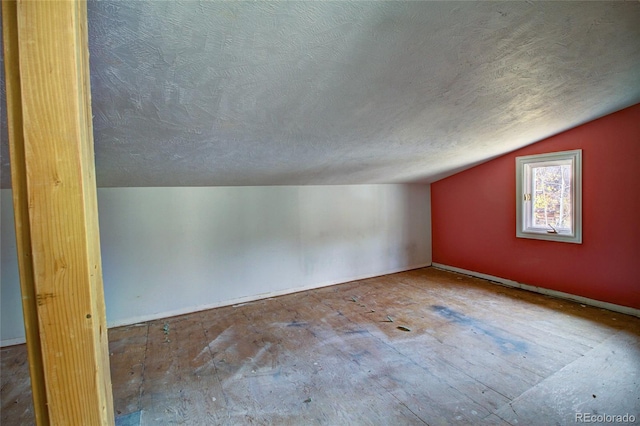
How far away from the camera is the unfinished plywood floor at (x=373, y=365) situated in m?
1.91

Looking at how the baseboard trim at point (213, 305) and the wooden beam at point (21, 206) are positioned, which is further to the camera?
the baseboard trim at point (213, 305)

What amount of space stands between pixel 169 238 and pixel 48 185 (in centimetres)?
308

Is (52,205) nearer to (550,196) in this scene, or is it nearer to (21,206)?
(21,206)

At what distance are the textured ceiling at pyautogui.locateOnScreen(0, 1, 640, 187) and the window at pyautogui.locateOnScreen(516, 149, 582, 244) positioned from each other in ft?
2.66

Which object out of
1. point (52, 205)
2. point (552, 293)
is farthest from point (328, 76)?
point (552, 293)

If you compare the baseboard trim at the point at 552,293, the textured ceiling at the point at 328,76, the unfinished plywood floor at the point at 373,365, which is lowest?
the unfinished plywood floor at the point at 373,365

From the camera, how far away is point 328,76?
1701 millimetres

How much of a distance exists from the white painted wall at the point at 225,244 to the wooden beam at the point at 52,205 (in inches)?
118

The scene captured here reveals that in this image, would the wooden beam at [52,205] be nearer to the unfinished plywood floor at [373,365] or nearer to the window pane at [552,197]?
the unfinished plywood floor at [373,365]

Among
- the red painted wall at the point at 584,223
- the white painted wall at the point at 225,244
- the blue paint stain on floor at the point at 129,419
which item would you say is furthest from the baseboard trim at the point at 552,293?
the blue paint stain on floor at the point at 129,419

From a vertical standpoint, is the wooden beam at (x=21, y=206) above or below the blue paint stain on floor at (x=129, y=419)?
above

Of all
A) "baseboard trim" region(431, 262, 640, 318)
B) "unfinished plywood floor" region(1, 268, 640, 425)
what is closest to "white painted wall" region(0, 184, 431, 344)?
"unfinished plywood floor" region(1, 268, 640, 425)

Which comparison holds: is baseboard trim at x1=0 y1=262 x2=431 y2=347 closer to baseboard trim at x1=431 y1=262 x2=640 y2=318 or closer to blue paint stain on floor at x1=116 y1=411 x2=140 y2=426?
baseboard trim at x1=431 y1=262 x2=640 y2=318

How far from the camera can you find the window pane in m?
3.74
